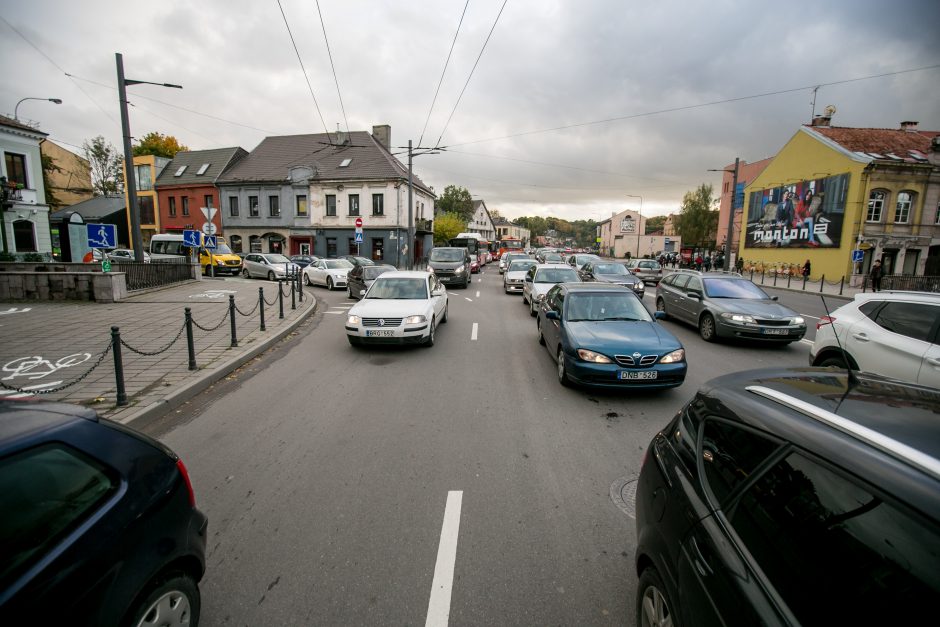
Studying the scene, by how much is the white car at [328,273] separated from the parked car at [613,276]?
38.6 feet

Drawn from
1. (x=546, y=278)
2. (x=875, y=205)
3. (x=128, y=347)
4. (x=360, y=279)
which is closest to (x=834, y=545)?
(x=128, y=347)

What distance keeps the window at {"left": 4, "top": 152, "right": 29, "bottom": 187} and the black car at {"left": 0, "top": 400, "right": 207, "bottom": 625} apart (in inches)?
1443

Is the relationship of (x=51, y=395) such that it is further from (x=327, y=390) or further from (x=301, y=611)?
(x=301, y=611)

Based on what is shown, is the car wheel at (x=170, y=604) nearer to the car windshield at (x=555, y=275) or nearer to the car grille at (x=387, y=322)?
the car grille at (x=387, y=322)

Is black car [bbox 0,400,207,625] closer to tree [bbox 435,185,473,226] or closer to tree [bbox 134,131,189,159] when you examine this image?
tree [bbox 134,131,189,159]

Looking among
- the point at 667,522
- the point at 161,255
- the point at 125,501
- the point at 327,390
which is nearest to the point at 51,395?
the point at 327,390

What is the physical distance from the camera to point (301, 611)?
2.61m

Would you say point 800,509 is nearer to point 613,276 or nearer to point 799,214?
point 613,276

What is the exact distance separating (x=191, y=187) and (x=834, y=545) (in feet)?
157

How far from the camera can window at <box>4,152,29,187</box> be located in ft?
87.1

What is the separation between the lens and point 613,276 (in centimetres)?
1884

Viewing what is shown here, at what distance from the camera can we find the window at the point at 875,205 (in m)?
27.5

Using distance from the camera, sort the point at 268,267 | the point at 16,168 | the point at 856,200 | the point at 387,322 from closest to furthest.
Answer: the point at 387,322 → the point at 268,267 → the point at 16,168 → the point at 856,200

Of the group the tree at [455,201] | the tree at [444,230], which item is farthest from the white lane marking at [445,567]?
the tree at [455,201]
